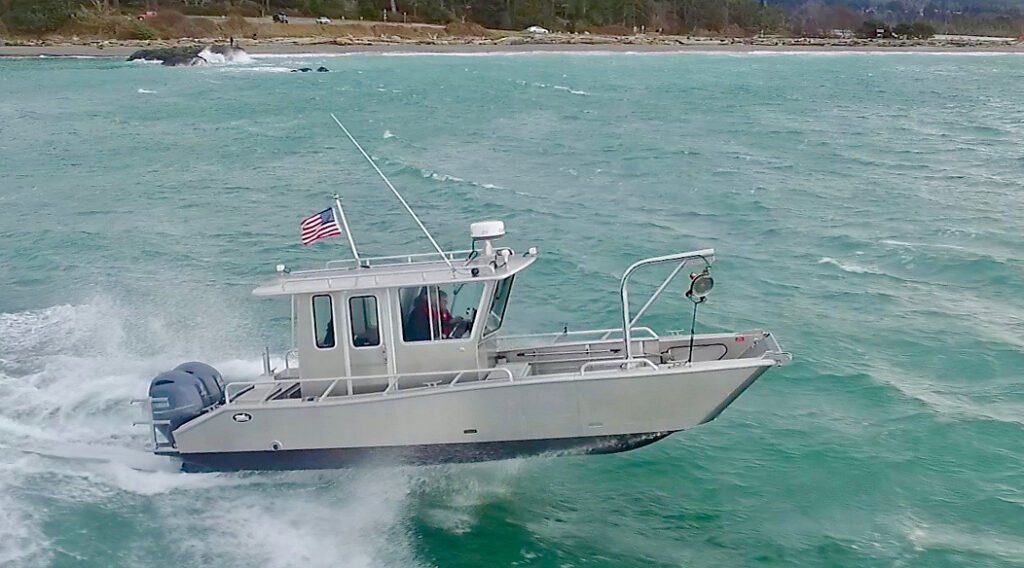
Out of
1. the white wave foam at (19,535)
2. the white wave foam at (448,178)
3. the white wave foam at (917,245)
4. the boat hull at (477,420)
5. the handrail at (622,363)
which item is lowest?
the white wave foam at (19,535)

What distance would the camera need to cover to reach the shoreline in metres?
121

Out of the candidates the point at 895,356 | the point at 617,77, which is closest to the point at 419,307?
the point at 895,356

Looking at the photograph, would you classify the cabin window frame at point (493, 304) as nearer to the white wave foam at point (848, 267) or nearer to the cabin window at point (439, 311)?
the cabin window at point (439, 311)

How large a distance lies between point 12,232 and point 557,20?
154737mm

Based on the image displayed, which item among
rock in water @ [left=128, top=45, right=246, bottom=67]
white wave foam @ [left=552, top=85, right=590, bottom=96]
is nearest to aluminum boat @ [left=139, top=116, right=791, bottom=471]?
white wave foam @ [left=552, top=85, right=590, bottom=96]

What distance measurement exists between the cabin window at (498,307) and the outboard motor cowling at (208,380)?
400 centimetres

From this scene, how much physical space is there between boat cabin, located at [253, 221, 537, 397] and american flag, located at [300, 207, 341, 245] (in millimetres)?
697

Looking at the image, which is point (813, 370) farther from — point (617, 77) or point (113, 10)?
point (113, 10)

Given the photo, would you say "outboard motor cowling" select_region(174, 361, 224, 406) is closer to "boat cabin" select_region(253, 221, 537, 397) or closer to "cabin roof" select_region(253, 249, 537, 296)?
"boat cabin" select_region(253, 221, 537, 397)

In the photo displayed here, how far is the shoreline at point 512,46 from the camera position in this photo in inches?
4776

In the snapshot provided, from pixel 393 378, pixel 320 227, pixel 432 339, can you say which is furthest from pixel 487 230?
pixel 393 378

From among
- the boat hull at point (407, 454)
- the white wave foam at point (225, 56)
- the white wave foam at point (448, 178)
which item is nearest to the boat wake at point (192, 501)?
the boat hull at point (407, 454)

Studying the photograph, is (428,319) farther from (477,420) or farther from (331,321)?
(477,420)

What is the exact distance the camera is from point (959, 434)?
1661cm
